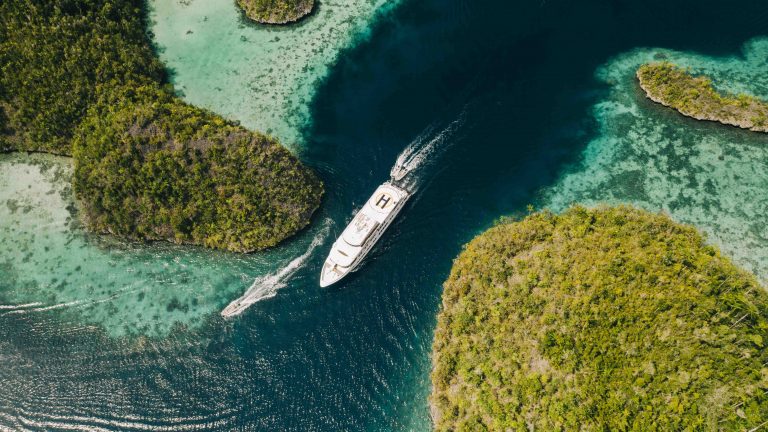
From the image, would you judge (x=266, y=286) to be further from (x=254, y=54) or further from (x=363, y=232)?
(x=254, y=54)

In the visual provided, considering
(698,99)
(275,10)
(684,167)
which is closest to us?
(684,167)

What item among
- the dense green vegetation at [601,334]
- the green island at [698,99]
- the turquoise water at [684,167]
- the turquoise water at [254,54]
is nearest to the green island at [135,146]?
the turquoise water at [254,54]

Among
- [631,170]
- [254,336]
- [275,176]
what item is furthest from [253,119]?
[631,170]

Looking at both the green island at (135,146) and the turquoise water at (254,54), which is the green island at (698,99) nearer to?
the turquoise water at (254,54)

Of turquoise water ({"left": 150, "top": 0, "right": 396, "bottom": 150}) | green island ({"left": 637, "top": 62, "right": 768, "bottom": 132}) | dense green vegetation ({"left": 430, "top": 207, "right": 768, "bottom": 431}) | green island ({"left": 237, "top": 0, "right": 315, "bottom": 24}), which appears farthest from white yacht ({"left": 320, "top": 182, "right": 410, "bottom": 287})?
green island ({"left": 637, "top": 62, "right": 768, "bottom": 132})

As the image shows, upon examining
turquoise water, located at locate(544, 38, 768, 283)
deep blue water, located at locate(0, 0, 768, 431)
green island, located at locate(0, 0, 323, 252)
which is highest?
green island, located at locate(0, 0, 323, 252)

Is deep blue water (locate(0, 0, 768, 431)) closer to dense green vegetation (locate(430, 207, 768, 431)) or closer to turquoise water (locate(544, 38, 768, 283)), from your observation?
turquoise water (locate(544, 38, 768, 283))

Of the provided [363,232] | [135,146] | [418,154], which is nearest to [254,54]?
[135,146]

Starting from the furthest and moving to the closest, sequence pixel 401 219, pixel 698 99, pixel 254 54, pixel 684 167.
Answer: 1. pixel 254 54
2. pixel 698 99
3. pixel 684 167
4. pixel 401 219
